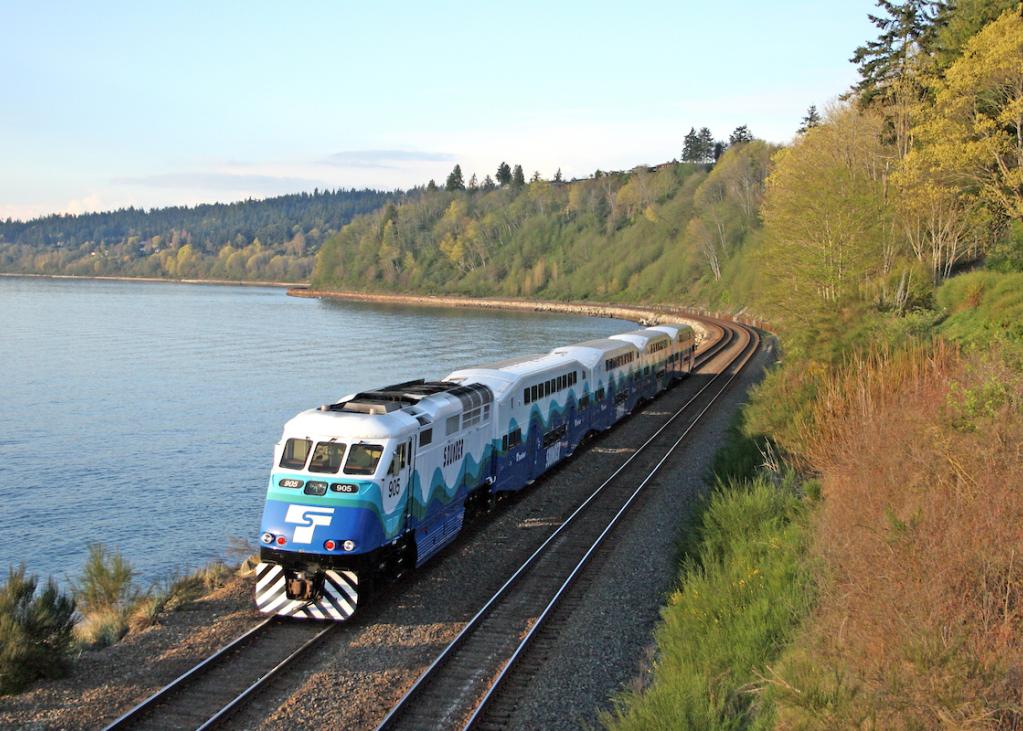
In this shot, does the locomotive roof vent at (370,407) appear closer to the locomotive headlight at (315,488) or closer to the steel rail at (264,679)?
the locomotive headlight at (315,488)

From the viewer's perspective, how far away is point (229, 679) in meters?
13.6

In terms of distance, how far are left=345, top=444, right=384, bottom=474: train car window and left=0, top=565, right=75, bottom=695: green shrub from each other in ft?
18.0

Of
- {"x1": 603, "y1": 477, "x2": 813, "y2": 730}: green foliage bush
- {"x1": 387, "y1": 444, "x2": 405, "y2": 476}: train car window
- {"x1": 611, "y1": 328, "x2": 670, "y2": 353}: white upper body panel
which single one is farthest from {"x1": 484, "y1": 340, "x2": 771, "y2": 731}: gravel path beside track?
{"x1": 611, "y1": 328, "x2": 670, "y2": 353}: white upper body panel

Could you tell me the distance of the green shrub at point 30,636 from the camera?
13.3m

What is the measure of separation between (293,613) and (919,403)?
12.0 meters

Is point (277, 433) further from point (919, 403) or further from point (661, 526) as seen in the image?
point (919, 403)

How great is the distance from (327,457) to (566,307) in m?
139

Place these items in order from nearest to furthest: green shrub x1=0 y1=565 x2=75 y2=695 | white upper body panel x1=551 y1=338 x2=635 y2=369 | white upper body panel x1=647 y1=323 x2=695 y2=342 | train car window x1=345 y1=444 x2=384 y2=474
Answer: green shrub x1=0 y1=565 x2=75 y2=695 < train car window x1=345 y1=444 x2=384 y2=474 < white upper body panel x1=551 y1=338 x2=635 y2=369 < white upper body panel x1=647 y1=323 x2=695 y2=342

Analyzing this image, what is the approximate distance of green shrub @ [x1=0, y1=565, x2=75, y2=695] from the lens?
13.3m

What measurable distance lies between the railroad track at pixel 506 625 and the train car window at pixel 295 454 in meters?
4.56

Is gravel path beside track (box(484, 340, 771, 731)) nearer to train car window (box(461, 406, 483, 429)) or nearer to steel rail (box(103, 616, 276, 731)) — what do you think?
train car window (box(461, 406, 483, 429))

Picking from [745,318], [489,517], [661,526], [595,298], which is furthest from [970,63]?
[595,298]

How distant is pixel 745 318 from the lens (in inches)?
4205

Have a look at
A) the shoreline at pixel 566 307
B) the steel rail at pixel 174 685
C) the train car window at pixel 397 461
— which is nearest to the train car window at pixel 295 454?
the train car window at pixel 397 461
